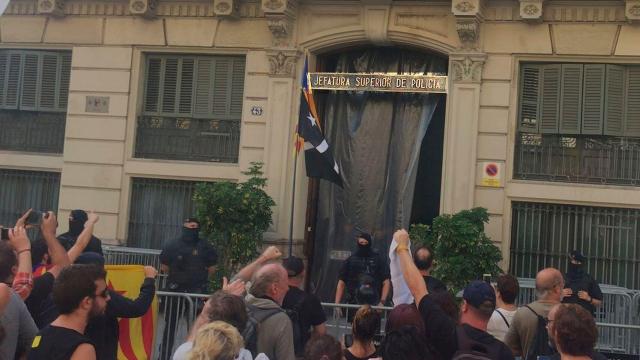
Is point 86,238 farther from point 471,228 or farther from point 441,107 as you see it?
point 441,107

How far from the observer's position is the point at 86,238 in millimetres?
6715

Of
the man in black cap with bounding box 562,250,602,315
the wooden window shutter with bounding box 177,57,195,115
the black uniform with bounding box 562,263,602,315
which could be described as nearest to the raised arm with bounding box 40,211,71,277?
the man in black cap with bounding box 562,250,602,315

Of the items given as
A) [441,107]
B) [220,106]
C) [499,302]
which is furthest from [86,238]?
[441,107]

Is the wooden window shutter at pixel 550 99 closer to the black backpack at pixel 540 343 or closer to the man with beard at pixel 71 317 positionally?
the black backpack at pixel 540 343

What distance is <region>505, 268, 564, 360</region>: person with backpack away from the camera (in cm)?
651

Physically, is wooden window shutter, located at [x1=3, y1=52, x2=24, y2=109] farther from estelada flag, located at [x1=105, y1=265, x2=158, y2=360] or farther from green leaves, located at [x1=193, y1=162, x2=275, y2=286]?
estelada flag, located at [x1=105, y1=265, x2=158, y2=360]

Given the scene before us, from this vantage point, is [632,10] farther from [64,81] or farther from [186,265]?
[64,81]

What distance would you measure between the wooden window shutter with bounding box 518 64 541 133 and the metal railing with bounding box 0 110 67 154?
367 inches

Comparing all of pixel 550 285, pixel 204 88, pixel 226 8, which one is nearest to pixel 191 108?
pixel 204 88

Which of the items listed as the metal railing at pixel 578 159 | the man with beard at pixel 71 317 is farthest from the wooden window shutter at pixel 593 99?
the man with beard at pixel 71 317

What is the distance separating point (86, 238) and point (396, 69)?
966 cm

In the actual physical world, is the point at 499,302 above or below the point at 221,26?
below

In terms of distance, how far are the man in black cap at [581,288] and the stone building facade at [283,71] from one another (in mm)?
3156

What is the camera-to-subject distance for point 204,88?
1537 centimetres
